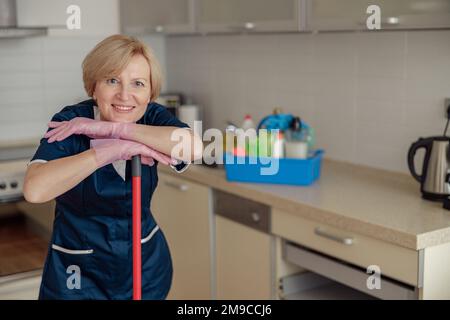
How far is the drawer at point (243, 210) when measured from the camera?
2309mm

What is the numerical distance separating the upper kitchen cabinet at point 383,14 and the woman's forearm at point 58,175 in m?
1.19

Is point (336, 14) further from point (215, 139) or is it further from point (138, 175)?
point (138, 175)

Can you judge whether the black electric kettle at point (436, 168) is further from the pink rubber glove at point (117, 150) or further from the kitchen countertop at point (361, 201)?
the pink rubber glove at point (117, 150)

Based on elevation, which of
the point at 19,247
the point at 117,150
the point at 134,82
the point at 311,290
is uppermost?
the point at 134,82

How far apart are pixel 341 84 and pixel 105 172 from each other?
4.93 ft

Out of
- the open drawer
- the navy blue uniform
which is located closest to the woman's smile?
the navy blue uniform

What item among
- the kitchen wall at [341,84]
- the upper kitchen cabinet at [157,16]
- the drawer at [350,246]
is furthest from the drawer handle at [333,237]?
the upper kitchen cabinet at [157,16]

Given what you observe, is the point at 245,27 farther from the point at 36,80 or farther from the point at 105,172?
the point at 105,172

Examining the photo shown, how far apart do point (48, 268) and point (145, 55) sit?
536 millimetres

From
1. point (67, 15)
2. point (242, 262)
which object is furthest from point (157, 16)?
point (242, 262)

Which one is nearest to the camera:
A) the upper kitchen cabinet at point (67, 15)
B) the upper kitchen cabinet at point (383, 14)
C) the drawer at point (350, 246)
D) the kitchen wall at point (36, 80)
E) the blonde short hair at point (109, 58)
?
the blonde short hair at point (109, 58)

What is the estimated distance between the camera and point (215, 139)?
2.54 metres

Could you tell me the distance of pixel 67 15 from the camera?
290 cm
